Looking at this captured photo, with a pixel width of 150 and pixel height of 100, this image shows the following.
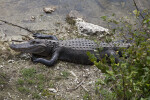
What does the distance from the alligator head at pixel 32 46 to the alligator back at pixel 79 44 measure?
18.0 inches

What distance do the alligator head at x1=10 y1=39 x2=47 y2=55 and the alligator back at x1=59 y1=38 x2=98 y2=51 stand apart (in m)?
0.46

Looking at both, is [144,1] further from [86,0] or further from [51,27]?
[51,27]

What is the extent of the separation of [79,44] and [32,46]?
46.5 inches

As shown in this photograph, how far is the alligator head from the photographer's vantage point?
5.41 m

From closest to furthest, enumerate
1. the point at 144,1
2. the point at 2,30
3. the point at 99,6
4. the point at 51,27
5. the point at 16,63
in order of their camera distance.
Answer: the point at 16,63, the point at 2,30, the point at 51,27, the point at 99,6, the point at 144,1

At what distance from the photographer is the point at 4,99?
412cm

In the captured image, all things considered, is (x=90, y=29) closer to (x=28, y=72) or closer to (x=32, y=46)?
(x=32, y=46)

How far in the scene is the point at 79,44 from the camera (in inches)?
228

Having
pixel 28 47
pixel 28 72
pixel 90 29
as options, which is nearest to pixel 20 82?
pixel 28 72

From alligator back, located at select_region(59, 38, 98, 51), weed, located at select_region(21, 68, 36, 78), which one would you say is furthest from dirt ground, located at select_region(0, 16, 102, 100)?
alligator back, located at select_region(59, 38, 98, 51)

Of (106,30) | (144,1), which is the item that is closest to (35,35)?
(106,30)

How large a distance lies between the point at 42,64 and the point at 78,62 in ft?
2.96

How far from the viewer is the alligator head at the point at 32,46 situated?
541 cm

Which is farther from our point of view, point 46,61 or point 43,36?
point 43,36
